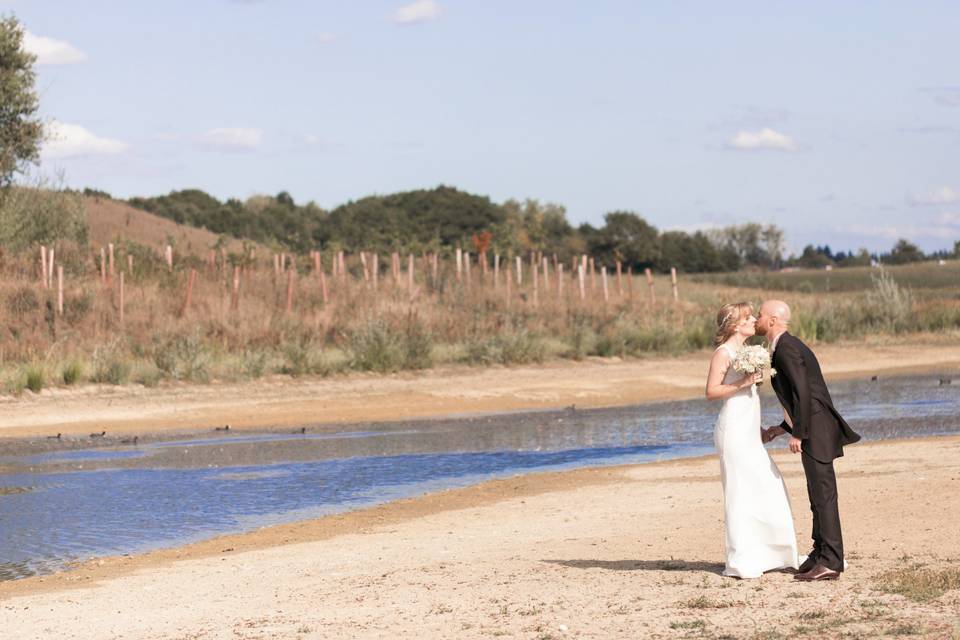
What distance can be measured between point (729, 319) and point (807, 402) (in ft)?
2.48

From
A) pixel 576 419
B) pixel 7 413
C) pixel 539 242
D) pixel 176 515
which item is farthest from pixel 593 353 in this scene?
pixel 539 242

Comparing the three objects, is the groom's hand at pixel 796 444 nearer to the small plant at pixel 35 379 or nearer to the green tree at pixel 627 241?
the small plant at pixel 35 379

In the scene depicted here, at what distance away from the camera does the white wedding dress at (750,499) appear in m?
9.47

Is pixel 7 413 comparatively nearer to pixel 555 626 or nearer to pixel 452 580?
pixel 452 580

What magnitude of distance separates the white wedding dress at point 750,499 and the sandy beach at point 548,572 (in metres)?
0.19

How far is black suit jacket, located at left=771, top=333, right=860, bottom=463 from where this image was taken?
30.4 feet

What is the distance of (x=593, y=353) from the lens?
117 feet

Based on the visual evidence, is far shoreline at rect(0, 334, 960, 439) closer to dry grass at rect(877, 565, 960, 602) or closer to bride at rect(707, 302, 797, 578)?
bride at rect(707, 302, 797, 578)

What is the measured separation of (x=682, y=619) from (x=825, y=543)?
4.64 ft

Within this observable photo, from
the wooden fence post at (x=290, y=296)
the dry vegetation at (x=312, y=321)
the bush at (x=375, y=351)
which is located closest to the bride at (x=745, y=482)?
the dry vegetation at (x=312, y=321)

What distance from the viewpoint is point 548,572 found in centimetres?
1030

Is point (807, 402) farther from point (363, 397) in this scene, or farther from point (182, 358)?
point (182, 358)

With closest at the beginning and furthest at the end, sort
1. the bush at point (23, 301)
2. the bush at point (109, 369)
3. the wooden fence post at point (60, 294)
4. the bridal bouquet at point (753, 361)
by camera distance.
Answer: the bridal bouquet at point (753, 361) → the bush at point (109, 369) → the wooden fence post at point (60, 294) → the bush at point (23, 301)

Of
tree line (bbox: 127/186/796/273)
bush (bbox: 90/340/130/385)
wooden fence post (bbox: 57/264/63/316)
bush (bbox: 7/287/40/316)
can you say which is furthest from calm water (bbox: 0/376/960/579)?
tree line (bbox: 127/186/796/273)
